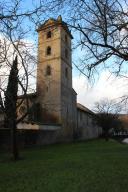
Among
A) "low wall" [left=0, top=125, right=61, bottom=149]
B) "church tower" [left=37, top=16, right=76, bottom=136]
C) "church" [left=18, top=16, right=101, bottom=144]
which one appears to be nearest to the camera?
"low wall" [left=0, top=125, right=61, bottom=149]

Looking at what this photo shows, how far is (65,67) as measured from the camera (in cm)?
5734

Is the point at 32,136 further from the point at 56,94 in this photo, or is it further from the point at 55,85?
the point at 55,85

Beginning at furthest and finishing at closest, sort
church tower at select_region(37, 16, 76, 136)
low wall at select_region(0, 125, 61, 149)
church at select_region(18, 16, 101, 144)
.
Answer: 1. church tower at select_region(37, 16, 76, 136)
2. church at select_region(18, 16, 101, 144)
3. low wall at select_region(0, 125, 61, 149)

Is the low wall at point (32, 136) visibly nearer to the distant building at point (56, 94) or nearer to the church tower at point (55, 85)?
the distant building at point (56, 94)

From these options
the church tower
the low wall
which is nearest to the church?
the church tower

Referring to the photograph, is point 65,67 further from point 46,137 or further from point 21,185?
point 21,185

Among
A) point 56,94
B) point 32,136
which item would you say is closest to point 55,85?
point 56,94

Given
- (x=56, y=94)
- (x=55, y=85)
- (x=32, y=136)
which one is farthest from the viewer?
(x=55, y=85)

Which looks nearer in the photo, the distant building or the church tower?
the distant building

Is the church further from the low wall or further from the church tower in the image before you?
the low wall

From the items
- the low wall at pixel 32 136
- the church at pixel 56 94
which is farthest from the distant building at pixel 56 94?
the low wall at pixel 32 136

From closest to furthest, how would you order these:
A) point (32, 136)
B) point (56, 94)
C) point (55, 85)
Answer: point (32, 136) → point (56, 94) → point (55, 85)

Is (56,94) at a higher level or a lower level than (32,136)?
higher

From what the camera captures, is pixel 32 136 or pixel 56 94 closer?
pixel 32 136
